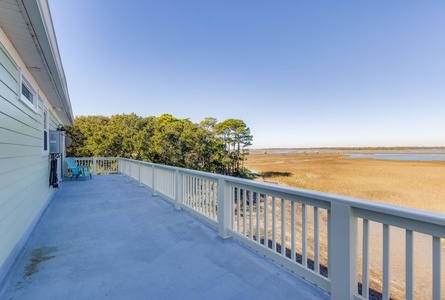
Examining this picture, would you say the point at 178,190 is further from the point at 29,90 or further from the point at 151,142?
the point at 151,142

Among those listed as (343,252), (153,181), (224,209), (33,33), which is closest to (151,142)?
(153,181)

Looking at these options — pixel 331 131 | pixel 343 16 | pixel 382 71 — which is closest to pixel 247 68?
pixel 343 16

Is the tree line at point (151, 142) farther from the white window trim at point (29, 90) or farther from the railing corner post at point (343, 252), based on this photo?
the railing corner post at point (343, 252)

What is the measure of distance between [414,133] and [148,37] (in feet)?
101

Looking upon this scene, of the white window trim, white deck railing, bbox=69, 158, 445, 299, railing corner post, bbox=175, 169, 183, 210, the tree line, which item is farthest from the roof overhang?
Result: the tree line

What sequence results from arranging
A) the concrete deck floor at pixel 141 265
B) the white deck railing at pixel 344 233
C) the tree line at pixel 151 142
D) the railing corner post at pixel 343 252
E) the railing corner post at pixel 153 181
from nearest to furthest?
the white deck railing at pixel 344 233, the railing corner post at pixel 343 252, the concrete deck floor at pixel 141 265, the railing corner post at pixel 153 181, the tree line at pixel 151 142

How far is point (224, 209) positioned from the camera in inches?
111

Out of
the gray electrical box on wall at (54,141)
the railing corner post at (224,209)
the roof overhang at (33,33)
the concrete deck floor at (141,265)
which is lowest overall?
the concrete deck floor at (141,265)

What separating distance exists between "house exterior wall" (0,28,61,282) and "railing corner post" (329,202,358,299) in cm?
284

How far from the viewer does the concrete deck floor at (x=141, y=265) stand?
5.65ft

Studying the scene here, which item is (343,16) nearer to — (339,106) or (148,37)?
(148,37)

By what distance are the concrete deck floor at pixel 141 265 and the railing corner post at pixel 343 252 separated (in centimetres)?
23

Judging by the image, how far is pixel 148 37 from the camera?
9.03m

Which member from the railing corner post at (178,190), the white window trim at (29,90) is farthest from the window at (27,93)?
the railing corner post at (178,190)
